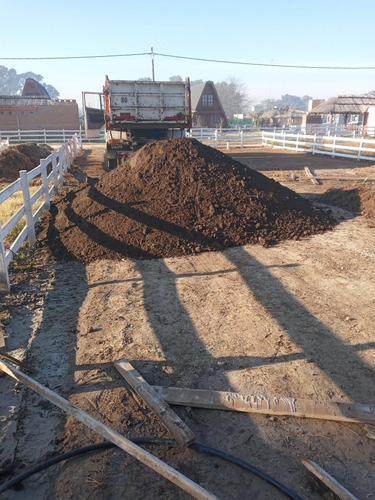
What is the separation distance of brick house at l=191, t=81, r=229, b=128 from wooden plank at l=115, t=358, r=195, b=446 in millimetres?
53875

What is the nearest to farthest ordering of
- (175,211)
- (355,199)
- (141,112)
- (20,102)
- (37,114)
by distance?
(175,211) → (355,199) → (141,112) → (20,102) → (37,114)

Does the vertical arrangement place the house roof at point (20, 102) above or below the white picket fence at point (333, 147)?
above

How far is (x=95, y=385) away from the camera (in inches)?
135

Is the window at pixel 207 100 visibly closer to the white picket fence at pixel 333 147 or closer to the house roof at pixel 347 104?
the house roof at pixel 347 104

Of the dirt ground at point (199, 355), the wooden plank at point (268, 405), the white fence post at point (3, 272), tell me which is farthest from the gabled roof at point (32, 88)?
the wooden plank at point (268, 405)

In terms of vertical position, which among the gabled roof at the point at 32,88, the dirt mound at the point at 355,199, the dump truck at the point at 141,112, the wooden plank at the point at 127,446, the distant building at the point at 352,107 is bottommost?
the wooden plank at the point at 127,446

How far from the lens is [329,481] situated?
7.92ft

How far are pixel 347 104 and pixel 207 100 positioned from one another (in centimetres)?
1940

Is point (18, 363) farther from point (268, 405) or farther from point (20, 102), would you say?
point (20, 102)

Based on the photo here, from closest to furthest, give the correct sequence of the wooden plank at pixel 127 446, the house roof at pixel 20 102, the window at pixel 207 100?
the wooden plank at pixel 127 446 → the house roof at pixel 20 102 → the window at pixel 207 100

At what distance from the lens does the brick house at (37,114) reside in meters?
47.8

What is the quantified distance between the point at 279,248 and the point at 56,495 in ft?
17.9

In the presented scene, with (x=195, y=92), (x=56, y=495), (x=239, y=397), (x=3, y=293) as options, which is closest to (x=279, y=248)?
(x=239, y=397)

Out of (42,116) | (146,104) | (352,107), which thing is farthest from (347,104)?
(146,104)
